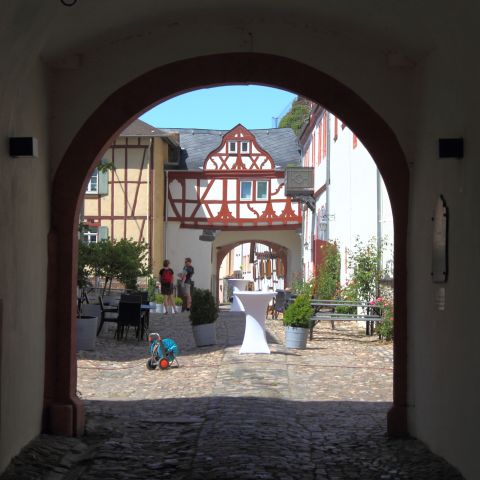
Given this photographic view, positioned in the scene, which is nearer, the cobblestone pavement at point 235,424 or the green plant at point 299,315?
the cobblestone pavement at point 235,424

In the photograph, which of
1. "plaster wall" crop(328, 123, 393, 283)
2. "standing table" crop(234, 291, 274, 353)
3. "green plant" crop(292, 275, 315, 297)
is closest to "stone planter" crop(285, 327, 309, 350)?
"standing table" crop(234, 291, 274, 353)

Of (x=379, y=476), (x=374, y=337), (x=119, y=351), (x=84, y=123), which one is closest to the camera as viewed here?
(x=379, y=476)

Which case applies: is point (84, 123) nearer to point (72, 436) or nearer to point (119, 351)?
point (72, 436)

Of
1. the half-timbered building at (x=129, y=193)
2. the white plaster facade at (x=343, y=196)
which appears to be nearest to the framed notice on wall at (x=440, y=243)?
the white plaster facade at (x=343, y=196)

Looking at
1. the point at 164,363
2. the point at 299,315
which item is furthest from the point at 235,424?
the point at 299,315

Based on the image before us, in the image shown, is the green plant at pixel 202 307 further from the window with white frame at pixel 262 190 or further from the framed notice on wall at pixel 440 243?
the window with white frame at pixel 262 190

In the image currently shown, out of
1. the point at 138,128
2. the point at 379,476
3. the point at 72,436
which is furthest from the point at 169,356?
the point at 138,128

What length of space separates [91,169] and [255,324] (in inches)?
240

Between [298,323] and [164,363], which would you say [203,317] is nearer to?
[298,323]

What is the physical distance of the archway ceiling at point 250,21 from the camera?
5.95 m

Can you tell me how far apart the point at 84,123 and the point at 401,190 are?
2.51 meters

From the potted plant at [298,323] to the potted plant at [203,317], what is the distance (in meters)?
1.26

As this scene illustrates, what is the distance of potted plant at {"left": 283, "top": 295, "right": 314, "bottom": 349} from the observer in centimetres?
1363

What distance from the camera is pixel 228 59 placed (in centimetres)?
707
